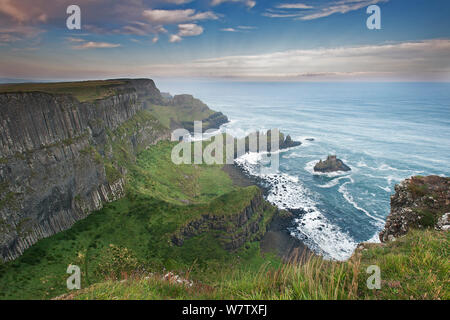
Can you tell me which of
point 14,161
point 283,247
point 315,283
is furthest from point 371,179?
point 14,161

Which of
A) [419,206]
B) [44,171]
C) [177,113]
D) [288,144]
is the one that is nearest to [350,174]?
[288,144]

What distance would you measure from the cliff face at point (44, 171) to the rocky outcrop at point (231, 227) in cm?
1930

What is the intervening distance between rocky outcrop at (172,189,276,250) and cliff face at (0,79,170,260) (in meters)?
19.3

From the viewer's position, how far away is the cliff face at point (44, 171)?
101 ft

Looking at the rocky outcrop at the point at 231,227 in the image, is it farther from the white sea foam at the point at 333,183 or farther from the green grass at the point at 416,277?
the green grass at the point at 416,277

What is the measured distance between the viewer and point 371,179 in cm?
8488

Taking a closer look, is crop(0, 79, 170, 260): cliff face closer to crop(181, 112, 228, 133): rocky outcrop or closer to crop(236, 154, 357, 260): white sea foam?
crop(236, 154, 357, 260): white sea foam

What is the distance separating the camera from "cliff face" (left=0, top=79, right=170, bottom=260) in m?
30.9

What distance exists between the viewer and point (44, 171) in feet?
117

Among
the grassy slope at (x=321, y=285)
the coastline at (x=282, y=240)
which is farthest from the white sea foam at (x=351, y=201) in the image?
the grassy slope at (x=321, y=285)

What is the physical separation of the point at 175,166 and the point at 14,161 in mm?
61459

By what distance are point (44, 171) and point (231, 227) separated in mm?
38696

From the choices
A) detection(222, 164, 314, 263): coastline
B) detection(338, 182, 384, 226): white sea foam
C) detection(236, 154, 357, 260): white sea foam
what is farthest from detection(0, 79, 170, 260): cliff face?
detection(338, 182, 384, 226): white sea foam

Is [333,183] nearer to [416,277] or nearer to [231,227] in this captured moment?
[231,227]
